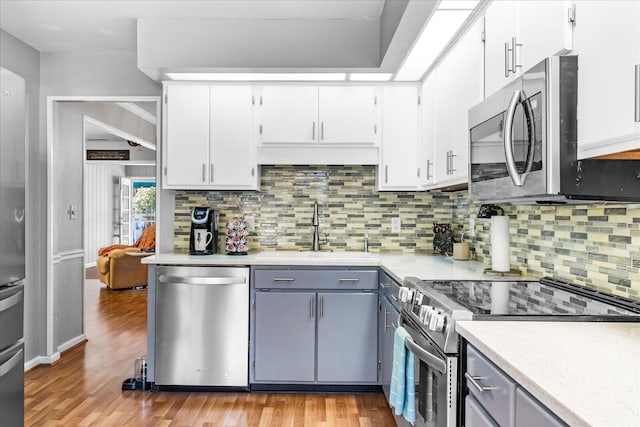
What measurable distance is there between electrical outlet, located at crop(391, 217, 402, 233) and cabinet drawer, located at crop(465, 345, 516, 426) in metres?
2.30

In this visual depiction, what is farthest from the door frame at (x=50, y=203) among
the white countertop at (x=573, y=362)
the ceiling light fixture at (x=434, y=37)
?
the white countertop at (x=573, y=362)

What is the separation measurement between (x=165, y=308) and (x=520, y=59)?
2.56m

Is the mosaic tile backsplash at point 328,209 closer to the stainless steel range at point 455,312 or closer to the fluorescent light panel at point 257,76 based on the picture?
the fluorescent light panel at point 257,76

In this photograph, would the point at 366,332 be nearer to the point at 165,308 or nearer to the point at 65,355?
the point at 165,308

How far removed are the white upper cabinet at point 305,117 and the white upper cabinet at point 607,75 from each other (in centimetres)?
209

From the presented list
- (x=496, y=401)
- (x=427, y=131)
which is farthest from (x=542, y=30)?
(x=427, y=131)

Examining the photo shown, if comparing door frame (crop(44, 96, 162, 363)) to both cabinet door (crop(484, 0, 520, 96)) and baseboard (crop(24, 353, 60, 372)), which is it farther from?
cabinet door (crop(484, 0, 520, 96))

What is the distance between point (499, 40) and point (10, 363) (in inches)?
102

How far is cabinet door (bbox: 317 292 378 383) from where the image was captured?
10.2ft

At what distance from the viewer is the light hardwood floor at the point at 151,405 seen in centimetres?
273

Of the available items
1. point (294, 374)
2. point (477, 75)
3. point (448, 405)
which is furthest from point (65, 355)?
point (477, 75)

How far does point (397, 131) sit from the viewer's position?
3396 millimetres

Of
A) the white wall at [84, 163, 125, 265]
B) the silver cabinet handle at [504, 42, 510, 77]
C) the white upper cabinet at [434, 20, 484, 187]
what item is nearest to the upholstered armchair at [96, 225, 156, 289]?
the white wall at [84, 163, 125, 265]

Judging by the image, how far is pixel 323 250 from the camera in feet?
12.1
